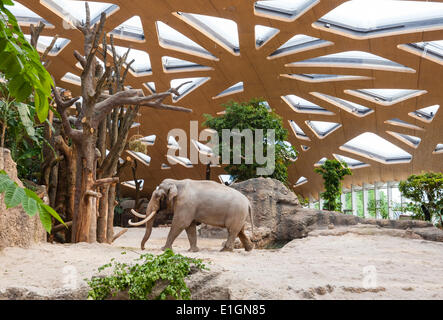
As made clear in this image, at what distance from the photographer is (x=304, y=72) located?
1941cm

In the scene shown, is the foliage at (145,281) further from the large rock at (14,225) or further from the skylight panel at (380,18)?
the skylight panel at (380,18)

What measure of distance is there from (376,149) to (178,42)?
1697cm

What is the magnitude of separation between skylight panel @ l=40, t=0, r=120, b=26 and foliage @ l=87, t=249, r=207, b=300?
13.7 m

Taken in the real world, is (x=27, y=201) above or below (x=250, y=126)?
below

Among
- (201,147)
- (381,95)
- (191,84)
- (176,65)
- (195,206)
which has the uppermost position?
(176,65)

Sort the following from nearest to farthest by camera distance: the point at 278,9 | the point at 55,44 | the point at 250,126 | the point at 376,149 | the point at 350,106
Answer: the point at 250,126, the point at 278,9, the point at 55,44, the point at 350,106, the point at 376,149

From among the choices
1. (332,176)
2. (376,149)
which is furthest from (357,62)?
(376,149)

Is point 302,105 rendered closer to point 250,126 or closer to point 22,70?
point 250,126

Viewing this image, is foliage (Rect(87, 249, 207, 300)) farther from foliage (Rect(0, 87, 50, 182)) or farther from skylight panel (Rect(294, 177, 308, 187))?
skylight panel (Rect(294, 177, 308, 187))

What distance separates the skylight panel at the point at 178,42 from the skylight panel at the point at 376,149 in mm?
13678

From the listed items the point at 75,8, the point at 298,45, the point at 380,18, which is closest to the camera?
the point at 380,18

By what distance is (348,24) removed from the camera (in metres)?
15.8
